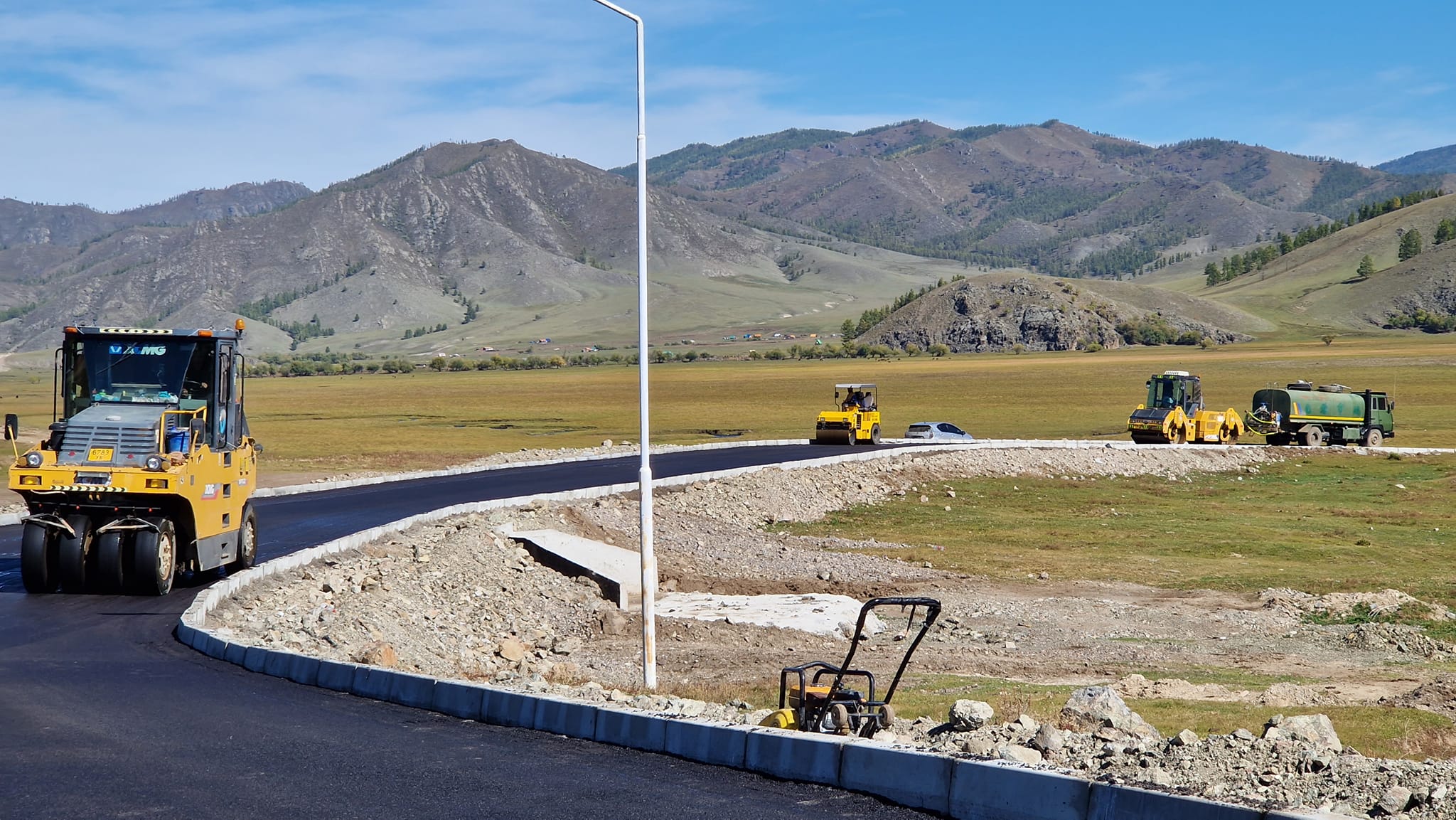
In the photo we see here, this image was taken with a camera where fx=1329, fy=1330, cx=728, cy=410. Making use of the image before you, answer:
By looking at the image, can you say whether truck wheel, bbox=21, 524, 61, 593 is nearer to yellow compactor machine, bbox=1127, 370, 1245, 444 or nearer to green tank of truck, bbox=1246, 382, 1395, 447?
yellow compactor machine, bbox=1127, 370, 1245, 444

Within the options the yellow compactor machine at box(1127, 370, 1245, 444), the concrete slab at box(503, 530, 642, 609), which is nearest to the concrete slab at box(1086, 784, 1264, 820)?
the concrete slab at box(503, 530, 642, 609)

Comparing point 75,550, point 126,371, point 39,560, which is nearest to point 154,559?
point 75,550

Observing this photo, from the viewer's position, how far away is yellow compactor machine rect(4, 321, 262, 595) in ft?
67.1

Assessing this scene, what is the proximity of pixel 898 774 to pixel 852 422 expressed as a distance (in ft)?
175

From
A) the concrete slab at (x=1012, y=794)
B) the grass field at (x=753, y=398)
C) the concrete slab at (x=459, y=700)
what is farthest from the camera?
the grass field at (x=753, y=398)

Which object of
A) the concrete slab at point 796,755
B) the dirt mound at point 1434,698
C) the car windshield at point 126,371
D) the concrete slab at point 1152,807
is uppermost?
the car windshield at point 126,371

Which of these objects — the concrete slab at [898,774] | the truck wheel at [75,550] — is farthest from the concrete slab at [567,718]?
the truck wheel at [75,550]

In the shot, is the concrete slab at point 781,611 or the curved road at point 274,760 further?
the concrete slab at point 781,611

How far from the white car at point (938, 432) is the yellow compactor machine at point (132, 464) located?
150ft

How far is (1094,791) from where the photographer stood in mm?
8836

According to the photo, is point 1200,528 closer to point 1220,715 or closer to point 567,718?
point 1220,715

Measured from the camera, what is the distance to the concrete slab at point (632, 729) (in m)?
11.6

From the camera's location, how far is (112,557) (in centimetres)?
2097

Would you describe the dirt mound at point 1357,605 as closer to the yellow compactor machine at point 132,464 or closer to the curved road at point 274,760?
the curved road at point 274,760
